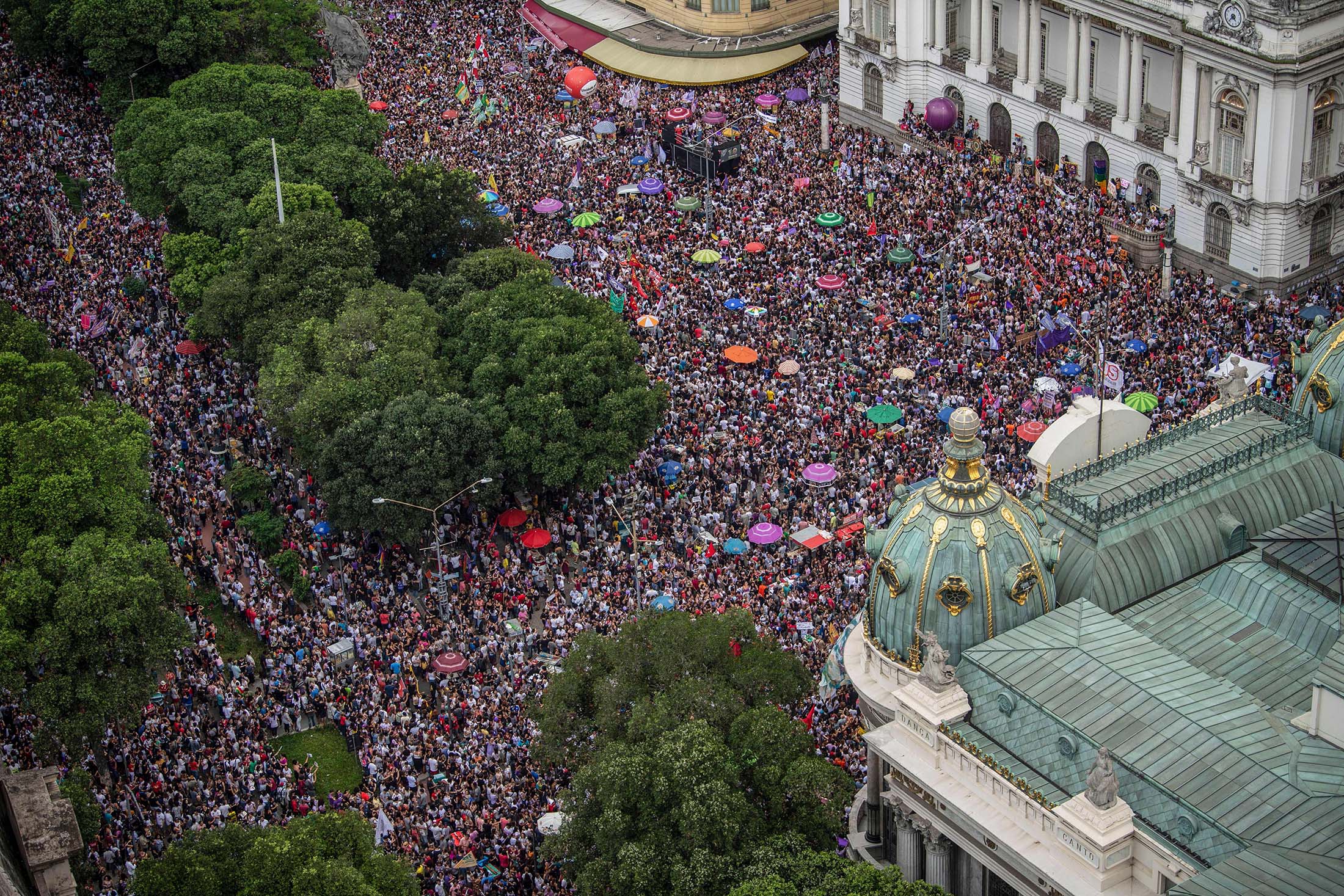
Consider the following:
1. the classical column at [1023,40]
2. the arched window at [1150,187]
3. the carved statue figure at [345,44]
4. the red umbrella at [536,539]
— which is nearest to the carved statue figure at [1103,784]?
the red umbrella at [536,539]

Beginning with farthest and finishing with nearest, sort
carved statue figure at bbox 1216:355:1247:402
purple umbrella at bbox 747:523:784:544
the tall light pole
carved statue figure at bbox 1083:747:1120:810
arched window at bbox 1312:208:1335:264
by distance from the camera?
arched window at bbox 1312:208:1335:264
the tall light pole
purple umbrella at bbox 747:523:784:544
carved statue figure at bbox 1216:355:1247:402
carved statue figure at bbox 1083:747:1120:810

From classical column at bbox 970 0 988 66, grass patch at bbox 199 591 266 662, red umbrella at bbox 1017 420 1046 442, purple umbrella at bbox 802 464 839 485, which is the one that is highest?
classical column at bbox 970 0 988 66

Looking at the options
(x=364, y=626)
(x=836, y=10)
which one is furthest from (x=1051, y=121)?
(x=364, y=626)

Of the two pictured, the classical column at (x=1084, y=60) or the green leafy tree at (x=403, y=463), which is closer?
the green leafy tree at (x=403, y=463)

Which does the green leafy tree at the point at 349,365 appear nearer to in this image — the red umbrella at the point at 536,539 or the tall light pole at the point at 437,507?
the tall light pole at the point at 437,507

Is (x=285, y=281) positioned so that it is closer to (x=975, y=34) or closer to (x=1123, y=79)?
(x=975, y=34)

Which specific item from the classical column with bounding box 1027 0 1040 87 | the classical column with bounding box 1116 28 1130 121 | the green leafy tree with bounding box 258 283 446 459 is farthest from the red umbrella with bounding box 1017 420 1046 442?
the classical column with bounding box 1027 0 1040 87

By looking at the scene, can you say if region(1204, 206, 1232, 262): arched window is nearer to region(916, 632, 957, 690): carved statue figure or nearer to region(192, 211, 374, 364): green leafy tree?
region(192, 211, 374, 364): green leafy tree
